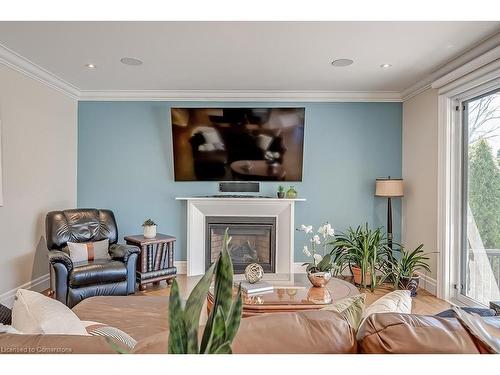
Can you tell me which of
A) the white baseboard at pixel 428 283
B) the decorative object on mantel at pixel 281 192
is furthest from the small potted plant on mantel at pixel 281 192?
the white baseboard at pixel 428 283

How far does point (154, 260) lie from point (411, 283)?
9.69ft

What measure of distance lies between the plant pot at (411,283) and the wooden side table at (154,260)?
2633mm

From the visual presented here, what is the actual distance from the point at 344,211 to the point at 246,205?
1.35 metres

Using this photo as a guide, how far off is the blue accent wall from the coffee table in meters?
1.91

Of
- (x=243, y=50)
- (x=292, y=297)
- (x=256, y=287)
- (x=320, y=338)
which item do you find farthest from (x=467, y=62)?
(x=320, y=338)

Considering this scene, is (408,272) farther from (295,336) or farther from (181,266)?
(295,336)

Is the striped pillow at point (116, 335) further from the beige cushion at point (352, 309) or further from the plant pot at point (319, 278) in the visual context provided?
the plant pot at point (319, 278)

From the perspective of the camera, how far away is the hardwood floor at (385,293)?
11.3ft

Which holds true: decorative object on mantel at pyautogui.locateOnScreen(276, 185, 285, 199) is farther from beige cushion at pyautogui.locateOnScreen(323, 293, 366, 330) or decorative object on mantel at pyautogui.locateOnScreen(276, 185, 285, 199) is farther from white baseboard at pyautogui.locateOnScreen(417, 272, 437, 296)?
beige cushion at pyautogui.locateOnScreen(323, 293, 366, 330)

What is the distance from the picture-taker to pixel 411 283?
3818 mm

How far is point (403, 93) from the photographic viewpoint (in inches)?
177

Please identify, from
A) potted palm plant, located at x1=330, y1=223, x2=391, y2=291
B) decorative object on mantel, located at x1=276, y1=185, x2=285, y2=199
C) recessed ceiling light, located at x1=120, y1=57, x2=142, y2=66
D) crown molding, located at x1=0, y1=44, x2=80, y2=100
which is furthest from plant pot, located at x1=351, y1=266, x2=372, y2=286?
crown molding, located at x1=0, y1=44, x2=80, y2=100
